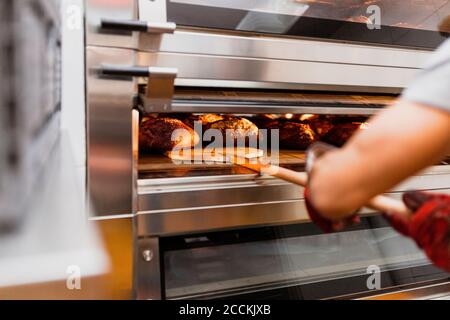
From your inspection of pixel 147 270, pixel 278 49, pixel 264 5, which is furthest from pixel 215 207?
pixel 264 5

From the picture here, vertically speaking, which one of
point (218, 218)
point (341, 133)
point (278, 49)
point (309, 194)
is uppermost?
point (278, 49)

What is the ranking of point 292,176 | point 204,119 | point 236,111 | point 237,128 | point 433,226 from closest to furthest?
point 433,226, point 292,176, point 236,111, point 237,128, point 204,119

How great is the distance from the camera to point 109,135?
0.88m

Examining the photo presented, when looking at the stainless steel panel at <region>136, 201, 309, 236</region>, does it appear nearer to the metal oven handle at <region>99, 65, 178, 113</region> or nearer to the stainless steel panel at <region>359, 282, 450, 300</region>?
the metal oven handle at <region>99, 65, 178, 113</region>

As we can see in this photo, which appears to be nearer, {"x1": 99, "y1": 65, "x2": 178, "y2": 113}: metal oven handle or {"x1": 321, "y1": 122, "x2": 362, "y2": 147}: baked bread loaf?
{"x1": 99, "y1": 65, "x2": 178, "y2": 113}: metal oven handle

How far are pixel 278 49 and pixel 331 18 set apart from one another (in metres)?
0.22

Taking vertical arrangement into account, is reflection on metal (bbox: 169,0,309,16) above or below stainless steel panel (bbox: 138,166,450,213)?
above

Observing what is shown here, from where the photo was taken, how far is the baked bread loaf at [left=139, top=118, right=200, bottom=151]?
4.13ft

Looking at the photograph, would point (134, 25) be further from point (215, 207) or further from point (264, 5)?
point (215, 207)

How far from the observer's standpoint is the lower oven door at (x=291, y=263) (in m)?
1.02

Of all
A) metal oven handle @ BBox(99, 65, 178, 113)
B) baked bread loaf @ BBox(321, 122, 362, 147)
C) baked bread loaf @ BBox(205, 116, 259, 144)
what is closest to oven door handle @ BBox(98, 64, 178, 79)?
metal oven handle @ BBox(99, 65, 178, 113)

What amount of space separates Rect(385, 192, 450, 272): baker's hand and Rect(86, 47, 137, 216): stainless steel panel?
631mm

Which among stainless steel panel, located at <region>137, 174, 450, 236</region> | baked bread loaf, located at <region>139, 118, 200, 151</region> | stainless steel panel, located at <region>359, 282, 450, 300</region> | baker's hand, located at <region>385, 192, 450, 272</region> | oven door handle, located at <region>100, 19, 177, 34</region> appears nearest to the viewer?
baker's hand, located at <region>385, 192, 450, 272</region>
